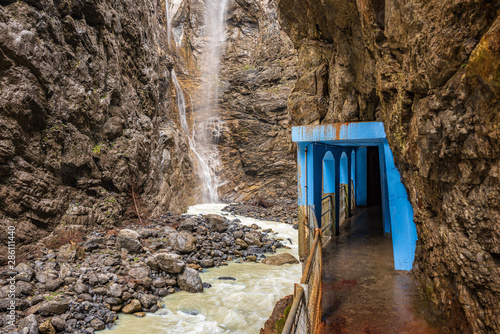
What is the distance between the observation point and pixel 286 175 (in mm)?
27656

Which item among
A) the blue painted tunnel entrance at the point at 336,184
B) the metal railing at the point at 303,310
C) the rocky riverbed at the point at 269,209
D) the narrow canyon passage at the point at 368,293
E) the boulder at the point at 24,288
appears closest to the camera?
the metal railing at the point at 303,310

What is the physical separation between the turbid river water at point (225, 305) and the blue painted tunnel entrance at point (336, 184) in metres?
1.80

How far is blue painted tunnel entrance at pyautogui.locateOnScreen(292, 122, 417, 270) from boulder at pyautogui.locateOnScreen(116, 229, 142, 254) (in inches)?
229

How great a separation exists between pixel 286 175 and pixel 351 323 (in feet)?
77.5

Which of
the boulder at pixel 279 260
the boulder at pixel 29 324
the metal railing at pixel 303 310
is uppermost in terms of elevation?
the metal railing at pixel 303 310

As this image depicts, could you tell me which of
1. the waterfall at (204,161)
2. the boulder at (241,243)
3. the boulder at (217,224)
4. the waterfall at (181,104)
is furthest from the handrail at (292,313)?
the waterfall at (181,104)

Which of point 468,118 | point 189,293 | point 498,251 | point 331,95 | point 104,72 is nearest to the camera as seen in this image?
point 498,251

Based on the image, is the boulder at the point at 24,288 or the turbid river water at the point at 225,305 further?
the boulder at the point at 24,288

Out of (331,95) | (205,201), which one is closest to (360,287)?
(331,95)

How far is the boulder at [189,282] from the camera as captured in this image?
8883 mm

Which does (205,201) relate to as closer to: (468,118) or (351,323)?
(351,323)

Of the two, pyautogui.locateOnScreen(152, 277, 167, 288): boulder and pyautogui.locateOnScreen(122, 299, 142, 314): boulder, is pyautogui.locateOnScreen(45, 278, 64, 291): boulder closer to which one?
pyautogui.locateOnScreen(122, 299, 142, 314): boulder

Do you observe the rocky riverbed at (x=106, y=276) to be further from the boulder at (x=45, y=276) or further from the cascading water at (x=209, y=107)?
the cascading water at (x=209, y=107)

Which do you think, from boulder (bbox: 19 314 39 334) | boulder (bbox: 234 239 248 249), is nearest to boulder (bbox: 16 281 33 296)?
boulder (bbox: 19 314 39 334)
